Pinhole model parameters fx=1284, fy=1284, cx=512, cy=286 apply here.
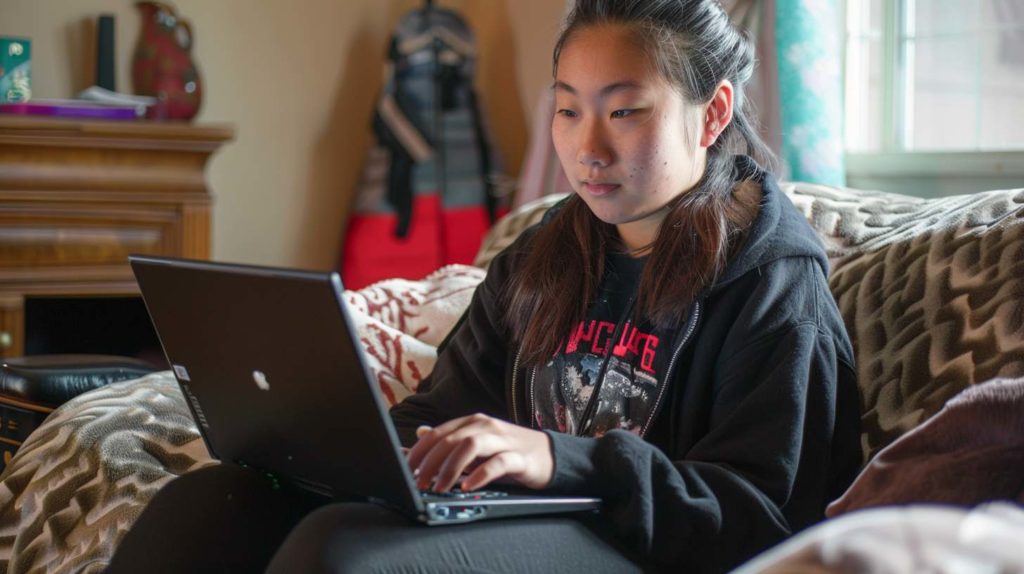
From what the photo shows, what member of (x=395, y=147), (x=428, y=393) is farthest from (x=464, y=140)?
(x=428, y=393)

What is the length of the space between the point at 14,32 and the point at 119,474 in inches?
81.5

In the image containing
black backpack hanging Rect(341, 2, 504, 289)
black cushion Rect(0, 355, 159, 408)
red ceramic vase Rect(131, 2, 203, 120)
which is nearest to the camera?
black cushion Rect(0, 355, 159, 408)

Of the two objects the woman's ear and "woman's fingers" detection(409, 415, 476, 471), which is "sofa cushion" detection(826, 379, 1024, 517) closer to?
"woman's fingers" detection(409, 415, 476, 471)

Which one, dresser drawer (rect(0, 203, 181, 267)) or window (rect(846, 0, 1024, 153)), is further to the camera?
dresser drawer (rect(0, 203, 181, 267))

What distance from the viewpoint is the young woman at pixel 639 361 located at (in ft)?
3.47

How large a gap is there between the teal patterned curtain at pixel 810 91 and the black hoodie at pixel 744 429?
0.99 meters

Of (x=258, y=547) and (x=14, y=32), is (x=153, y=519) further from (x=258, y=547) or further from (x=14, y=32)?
(x=14, y=32)

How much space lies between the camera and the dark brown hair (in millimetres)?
1309

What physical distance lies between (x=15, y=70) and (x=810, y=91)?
1763mm

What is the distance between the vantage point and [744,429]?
1.18 m

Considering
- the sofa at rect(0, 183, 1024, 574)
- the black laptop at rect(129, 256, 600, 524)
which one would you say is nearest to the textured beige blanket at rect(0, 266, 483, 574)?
the sofa at rect(0, 183, 1024, 574)

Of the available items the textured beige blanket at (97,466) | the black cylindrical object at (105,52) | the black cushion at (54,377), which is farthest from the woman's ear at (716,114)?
the black cylindrical object at (105,52)

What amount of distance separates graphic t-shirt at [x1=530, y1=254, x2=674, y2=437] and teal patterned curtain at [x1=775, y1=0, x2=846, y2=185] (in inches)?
40.5

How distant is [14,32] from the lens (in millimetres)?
3145
